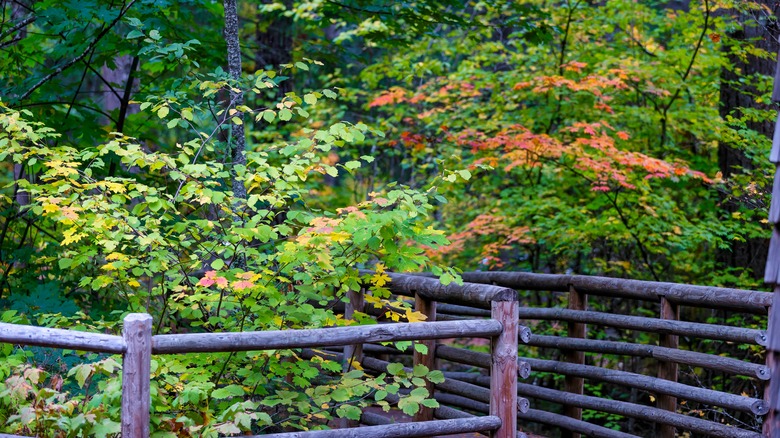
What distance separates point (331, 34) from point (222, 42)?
11.4 metres

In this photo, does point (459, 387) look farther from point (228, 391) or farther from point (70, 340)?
point (70, 340)

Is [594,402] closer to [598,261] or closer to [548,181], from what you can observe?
[598,261]

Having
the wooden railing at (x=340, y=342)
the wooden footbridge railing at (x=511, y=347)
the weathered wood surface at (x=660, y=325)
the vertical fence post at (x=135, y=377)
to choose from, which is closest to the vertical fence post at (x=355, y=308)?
the wooden footbridge railing at (x=511, y=347)

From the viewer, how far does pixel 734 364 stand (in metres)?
5.77

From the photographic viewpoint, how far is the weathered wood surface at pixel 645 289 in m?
5.67

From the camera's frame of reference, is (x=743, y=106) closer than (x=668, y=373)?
No

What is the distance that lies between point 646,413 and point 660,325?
675 mm

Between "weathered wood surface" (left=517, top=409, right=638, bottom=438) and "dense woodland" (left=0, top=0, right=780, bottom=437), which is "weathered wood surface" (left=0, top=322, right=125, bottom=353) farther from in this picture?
"weathered wood surface" (left=517, top=409, right=638, bottom=438)

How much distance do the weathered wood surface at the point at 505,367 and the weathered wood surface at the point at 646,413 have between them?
65.2 inches

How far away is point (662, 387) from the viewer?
6.14 m

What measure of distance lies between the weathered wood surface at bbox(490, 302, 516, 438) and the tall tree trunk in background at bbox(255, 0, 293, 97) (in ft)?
27.6

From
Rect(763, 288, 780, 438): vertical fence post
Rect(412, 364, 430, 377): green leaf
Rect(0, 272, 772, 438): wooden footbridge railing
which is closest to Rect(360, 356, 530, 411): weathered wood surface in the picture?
Rect(0, 272, 772, 438): wooden footbridge railing

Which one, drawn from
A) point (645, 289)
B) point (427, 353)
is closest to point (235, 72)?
point (427, 353)

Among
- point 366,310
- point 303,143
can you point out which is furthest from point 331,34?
point 303,143
